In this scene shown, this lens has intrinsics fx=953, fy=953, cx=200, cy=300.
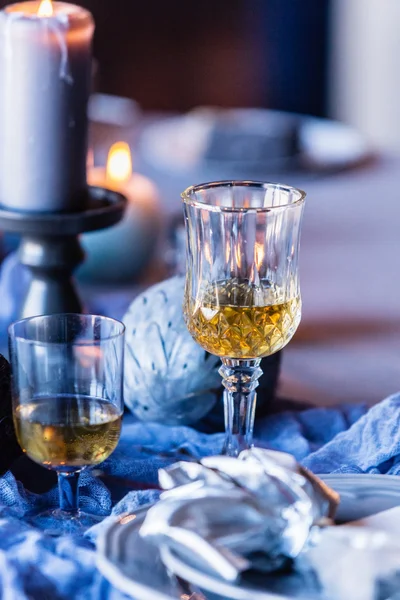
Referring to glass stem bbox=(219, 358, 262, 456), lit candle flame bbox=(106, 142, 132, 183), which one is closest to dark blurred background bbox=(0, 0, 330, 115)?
lit candle flame bbox=(106, 142, 132, 183)

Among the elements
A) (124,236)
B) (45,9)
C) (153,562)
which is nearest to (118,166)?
(124,236)

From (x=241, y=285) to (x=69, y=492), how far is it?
0.19m

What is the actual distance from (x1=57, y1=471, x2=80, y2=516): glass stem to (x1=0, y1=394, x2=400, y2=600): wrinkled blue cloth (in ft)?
0.06

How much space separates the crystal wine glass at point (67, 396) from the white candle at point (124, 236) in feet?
1.73

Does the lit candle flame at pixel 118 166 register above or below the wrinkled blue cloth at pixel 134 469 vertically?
above

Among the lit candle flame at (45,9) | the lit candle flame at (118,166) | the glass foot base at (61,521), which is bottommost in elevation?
the glass foot base at (61,521)

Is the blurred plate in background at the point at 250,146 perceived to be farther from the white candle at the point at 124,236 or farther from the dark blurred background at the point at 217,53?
the dark blurred background at the point at 217,53

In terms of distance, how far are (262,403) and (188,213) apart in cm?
24

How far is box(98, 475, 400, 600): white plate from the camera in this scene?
0.49 m

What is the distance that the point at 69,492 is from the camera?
646 millimetres

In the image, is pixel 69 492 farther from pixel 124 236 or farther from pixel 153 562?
pixel 124 236

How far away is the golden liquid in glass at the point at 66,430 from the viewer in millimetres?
605

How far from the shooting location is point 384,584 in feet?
1.62

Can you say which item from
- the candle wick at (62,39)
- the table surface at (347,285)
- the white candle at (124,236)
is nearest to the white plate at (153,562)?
the table surface at (347,285)
